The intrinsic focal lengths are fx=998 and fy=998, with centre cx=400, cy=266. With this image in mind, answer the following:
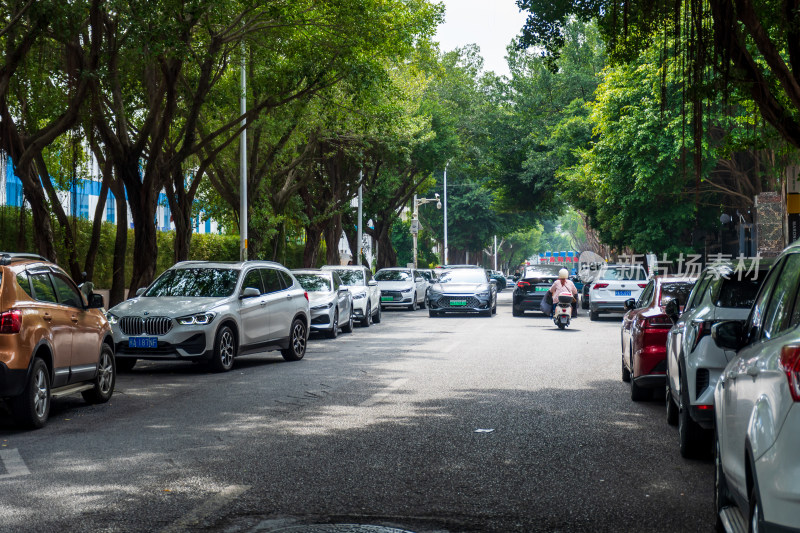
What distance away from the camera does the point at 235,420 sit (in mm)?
9414

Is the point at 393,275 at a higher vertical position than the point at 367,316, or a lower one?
higher

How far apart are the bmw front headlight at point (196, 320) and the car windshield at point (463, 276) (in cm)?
1868

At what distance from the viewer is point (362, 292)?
26.7 m

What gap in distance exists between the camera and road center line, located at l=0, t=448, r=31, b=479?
6914mm

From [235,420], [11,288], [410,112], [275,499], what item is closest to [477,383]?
[235,420]

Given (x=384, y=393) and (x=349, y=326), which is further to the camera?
(x=349, y=326)

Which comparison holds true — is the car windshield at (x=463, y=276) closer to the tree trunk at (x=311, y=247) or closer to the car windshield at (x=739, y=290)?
the tree trunk at (x=311, y=247)

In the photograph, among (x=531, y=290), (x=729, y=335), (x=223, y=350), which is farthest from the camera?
(x=531, y=290)

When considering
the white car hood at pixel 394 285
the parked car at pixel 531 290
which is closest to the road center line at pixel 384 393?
the parked car at pixel 531 290

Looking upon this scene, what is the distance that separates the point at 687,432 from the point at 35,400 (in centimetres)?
561

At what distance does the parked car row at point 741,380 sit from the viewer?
11.2ft

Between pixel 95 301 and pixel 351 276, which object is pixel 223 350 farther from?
pixel 351 276

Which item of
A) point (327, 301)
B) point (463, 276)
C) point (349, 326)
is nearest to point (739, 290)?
point (327, 301)

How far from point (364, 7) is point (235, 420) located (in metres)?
12.3
